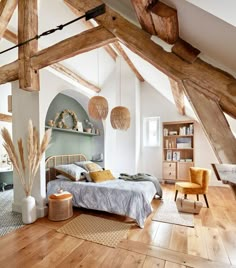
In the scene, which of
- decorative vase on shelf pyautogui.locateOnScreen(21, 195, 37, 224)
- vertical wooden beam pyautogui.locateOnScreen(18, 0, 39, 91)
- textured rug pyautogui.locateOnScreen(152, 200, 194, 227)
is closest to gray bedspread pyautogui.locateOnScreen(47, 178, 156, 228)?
textured rug pyautogui.locateOnScreen(152, 200, 194, 227)

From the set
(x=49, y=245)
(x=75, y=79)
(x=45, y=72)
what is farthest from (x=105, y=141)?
(x=49, y=245)

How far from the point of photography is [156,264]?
1.93 m

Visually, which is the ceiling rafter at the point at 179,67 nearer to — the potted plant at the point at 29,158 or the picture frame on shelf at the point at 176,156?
the potted plant at the point at 29,158

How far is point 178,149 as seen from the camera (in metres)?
5.93

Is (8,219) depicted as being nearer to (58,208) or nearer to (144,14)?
(58,208)

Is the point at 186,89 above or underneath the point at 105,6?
underneath

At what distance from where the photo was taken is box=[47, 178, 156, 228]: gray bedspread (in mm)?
2902

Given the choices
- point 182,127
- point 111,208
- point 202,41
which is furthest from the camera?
point 182,127

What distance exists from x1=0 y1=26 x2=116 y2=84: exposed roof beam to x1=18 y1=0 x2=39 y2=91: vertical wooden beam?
0.12m

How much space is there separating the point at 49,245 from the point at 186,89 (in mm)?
2504

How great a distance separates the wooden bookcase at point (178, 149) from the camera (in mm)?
5636

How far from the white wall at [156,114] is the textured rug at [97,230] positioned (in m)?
3.38

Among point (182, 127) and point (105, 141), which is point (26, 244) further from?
point (182, 127)

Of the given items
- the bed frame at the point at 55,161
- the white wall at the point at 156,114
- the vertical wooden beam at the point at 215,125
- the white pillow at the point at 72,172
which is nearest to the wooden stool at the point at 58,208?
the white pillow at the point at 72,172
